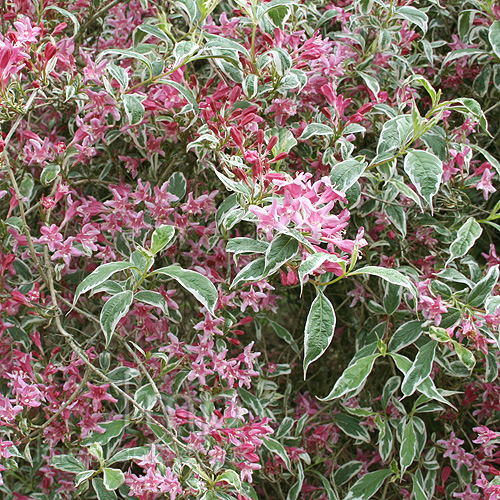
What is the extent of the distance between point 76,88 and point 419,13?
0.82m

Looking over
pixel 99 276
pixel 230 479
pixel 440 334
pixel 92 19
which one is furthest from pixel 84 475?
pixel 92 19

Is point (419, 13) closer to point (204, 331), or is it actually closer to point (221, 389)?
point (204, 331)

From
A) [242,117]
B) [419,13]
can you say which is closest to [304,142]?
[242,117]

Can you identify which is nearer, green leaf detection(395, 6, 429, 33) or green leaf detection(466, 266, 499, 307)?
green leaf detection(466, 266, 499, 307)

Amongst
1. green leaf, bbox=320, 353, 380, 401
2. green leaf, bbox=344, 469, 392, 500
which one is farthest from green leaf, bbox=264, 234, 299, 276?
green leaf, bbox=344, 469, 392, 500

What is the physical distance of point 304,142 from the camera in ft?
4.70

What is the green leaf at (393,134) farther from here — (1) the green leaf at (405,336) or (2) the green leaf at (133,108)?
(2) the green leaf at (133,108)

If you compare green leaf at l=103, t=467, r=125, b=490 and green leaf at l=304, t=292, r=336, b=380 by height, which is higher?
green leaf at l=304, t=292, r=336, b=380

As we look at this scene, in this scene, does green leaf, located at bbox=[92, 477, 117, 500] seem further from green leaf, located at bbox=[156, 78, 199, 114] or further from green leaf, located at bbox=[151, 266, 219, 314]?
green leaf, located at bbox=[156, 78, 199, 114]

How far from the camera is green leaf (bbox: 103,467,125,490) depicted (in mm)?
1068

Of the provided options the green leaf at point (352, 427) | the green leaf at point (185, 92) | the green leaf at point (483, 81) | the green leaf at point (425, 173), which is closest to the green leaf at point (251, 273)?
the green leaf at point (425, 173)

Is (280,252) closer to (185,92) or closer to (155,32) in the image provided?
(185,92)

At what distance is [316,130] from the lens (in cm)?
128

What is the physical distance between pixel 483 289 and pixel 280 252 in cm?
55
